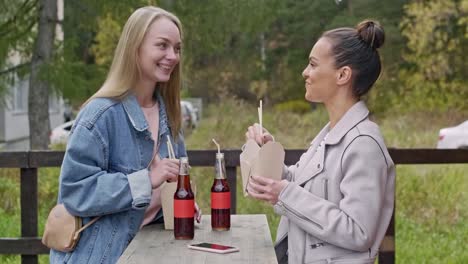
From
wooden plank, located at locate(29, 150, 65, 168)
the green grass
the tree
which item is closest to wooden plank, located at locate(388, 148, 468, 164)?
the green grass

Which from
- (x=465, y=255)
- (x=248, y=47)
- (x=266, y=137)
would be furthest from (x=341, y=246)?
(x=248, y=47)

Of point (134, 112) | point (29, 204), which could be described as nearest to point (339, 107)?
point (134, 112)

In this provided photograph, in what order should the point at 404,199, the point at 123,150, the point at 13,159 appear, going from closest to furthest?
the point at 123,150 → the point at 13,159 → the point at 404,199

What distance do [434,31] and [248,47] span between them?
525cm

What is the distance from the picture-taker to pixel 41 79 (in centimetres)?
1103

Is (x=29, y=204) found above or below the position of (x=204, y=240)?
below

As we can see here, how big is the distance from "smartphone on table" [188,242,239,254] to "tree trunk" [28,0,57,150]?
27.4ft

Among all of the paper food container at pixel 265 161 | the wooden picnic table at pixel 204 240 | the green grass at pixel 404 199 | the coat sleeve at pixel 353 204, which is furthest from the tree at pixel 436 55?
the coat sleeve at pixel 353 204

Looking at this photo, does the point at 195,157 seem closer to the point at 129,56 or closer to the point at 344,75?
the point at 129,56

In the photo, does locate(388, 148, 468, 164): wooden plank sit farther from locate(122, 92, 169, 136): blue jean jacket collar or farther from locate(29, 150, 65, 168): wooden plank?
locate(122, 92, 169, 136): blue jean jacket collar

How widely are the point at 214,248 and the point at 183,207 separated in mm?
252

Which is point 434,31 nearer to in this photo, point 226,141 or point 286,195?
point 226,141

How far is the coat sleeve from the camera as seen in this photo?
2.73m

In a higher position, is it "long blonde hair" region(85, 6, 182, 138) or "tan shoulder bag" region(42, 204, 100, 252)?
"long blonde hair" region(85, 6, 182, 138)
